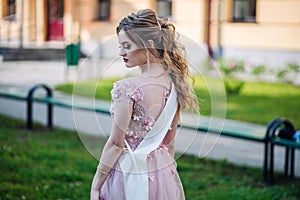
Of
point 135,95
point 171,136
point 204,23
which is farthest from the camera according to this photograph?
point 204,23

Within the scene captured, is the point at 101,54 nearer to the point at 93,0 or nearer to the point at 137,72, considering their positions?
the point at 137,72

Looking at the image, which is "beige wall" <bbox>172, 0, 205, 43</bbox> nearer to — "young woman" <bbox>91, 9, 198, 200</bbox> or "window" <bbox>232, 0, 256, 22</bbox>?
"window" <bbox>232, 0, 256, 22</bbox>

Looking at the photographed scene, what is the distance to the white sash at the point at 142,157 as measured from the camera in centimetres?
308

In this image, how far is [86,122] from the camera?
333 centimetres

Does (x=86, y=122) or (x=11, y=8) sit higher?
(x=11, y=8)

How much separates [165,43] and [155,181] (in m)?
0.68

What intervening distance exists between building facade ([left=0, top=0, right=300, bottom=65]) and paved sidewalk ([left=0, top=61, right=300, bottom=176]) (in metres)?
2.65

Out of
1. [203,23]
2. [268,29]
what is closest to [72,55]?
[203,23]

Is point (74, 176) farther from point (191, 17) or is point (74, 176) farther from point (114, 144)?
point (191, 17)

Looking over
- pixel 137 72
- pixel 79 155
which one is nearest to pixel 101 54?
pixel 137 72

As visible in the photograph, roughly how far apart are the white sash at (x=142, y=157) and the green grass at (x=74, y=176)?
2.67 m

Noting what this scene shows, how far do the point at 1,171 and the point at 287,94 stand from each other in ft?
28.1

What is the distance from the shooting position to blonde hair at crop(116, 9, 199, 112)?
297cm

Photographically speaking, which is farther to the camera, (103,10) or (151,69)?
(103,10)
